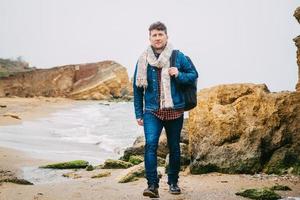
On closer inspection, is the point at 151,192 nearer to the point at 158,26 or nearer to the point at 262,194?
the point at 262,194

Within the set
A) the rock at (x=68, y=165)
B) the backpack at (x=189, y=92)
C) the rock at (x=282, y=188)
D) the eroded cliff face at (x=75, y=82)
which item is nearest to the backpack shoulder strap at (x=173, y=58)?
the backpack at (x=189, y=92)

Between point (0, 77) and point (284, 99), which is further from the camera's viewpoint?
point (0, 77)

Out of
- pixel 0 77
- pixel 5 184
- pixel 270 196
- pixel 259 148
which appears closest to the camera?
pixel 270 196

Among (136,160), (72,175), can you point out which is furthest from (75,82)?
(72,175)

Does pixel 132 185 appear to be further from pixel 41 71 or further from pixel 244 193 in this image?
pixel 41 71

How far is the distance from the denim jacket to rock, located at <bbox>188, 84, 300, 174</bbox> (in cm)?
187

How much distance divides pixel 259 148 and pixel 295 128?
0.64 meters

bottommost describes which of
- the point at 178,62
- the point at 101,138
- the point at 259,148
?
the point at 101,138

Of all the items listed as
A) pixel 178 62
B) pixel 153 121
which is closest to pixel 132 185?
pixel 153 121

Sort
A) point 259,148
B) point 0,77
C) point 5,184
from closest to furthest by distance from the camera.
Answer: point 5,184, point 259,148, point 0,77

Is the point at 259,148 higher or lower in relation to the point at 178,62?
lower

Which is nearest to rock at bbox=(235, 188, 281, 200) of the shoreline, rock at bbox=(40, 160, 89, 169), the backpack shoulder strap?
the backpack shoulder strap

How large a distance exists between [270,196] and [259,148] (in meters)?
1.71

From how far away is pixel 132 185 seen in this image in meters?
6.53
